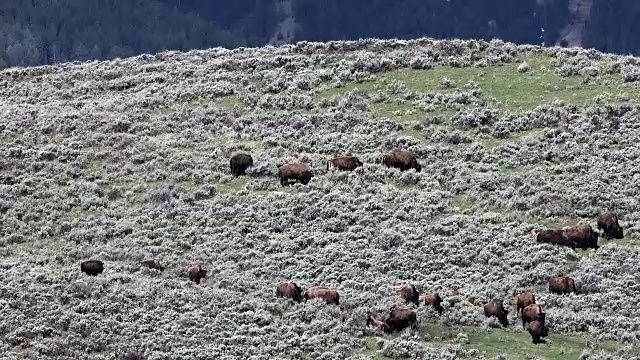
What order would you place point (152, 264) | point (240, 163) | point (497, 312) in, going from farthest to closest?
point (240, 163)
point (152, 264)
point (497, 312)

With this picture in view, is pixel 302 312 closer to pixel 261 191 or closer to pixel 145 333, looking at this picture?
pixel 145 333

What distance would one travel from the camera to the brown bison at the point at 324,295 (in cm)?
2723

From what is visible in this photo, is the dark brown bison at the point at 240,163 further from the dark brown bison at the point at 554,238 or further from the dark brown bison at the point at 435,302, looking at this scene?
the dark brown bison at the point at 435,302

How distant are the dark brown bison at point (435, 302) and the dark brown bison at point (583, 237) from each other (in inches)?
194

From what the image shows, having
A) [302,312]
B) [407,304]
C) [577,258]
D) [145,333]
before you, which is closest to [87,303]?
[145,333]

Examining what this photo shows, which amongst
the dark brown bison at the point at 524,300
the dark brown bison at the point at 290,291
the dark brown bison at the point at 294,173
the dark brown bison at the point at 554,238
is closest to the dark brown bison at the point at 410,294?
the dark brown bison at the point at 524,300


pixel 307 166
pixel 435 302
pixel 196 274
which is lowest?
pixel 435 302

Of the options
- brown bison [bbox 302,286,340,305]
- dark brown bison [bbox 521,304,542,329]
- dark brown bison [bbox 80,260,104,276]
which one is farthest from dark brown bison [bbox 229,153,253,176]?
dark brown bison [bbox 521,304,542,329]

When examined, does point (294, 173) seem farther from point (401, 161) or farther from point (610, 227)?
point (610, 227)

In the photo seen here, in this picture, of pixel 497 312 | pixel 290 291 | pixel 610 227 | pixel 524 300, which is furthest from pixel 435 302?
pixel 610 227

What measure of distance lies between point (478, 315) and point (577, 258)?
4330mm

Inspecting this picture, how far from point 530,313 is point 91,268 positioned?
10.4m

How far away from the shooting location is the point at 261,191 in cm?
3544

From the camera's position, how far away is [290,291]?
27641 mm
